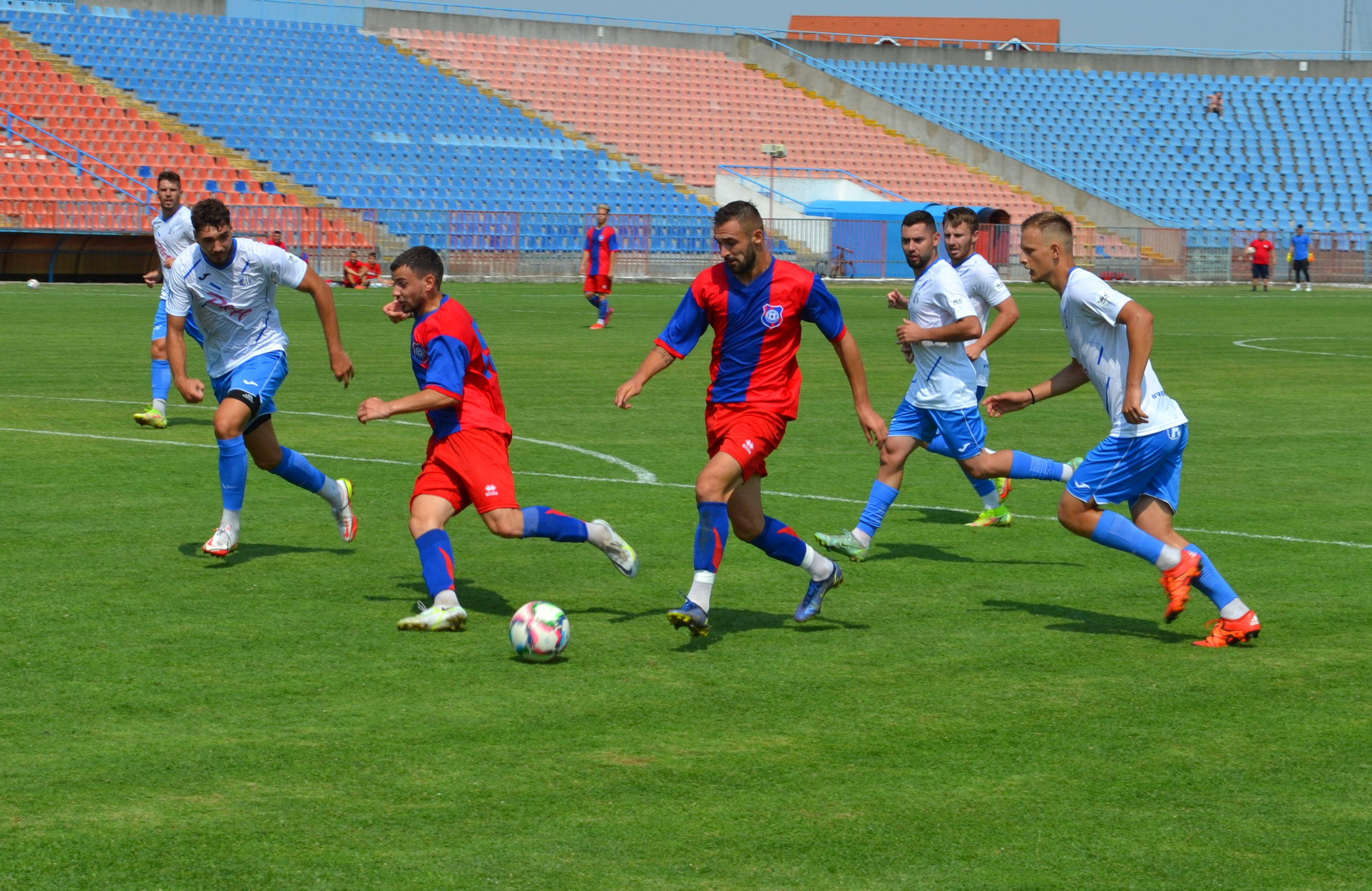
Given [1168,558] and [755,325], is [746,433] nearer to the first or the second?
[755,325]

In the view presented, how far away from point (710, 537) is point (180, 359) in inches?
155

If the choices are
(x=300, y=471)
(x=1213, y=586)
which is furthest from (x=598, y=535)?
(x=1213, y=586)

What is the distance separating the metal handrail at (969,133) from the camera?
56.0 metres

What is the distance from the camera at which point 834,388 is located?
18562 millimetres

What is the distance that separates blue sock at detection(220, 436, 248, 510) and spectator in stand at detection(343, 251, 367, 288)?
30042 mm

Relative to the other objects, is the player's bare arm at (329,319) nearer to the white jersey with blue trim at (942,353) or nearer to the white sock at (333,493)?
the white sock at (333,493)

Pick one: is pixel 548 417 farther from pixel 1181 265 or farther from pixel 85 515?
pixel 1181 265

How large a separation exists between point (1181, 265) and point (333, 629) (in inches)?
1847

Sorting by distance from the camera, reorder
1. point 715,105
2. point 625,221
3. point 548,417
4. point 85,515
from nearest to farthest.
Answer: point 85,515 < point 548,417 < point 625,221 < point 715,105

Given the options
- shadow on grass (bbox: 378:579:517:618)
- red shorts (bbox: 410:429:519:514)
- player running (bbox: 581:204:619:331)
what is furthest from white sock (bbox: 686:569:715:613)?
player running (bbox: 581:204:619:331)

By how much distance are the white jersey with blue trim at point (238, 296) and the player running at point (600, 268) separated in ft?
56.4

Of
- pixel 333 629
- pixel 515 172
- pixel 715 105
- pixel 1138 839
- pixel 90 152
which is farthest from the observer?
pixel 715 105

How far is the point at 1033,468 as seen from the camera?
952 cm

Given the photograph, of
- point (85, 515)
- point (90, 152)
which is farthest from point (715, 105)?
point (85, 515)
